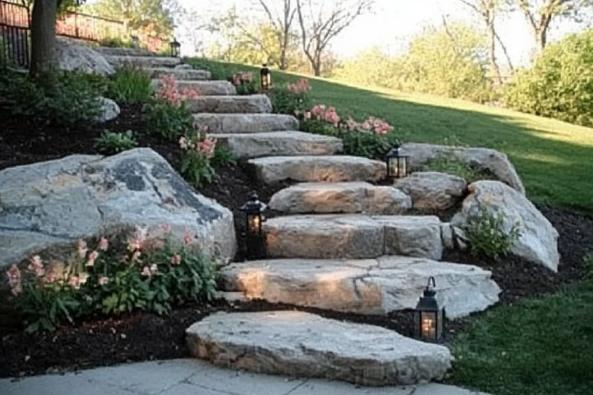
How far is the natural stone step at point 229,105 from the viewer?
5.85 meters

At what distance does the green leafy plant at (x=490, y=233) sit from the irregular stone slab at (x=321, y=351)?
1.30m

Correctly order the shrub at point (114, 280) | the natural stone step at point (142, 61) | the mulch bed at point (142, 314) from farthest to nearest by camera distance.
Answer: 1. the natural stone step at point (142, 61)
2. the shrub at point (114, 280)
3. the mulch bed at point (142, 314)

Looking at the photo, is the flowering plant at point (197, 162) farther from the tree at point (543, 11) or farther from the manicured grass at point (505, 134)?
the tree at point (543, 11)

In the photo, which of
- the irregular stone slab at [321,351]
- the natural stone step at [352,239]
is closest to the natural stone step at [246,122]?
the natural stone step at [352,239]

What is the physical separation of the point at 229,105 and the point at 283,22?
14.8m

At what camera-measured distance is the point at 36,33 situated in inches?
203

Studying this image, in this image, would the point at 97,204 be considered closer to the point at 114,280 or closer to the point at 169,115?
the point at 114,280

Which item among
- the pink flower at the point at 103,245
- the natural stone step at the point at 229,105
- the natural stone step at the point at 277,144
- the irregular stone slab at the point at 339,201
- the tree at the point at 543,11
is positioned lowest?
the pink flower at the point at 103,245

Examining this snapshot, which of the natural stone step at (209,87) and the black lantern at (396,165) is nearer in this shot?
the black lantern at (396,165)

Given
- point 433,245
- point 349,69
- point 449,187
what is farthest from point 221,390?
point 349,69

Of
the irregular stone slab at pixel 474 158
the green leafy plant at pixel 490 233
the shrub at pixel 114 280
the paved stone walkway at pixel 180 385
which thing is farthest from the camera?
the irregular stone slab at pixel 474 158

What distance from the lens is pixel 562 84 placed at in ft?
35.9

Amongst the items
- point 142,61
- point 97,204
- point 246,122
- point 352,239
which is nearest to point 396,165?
point 352,239

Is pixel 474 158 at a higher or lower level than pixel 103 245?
higher
